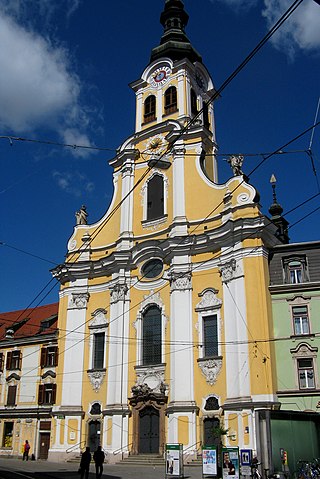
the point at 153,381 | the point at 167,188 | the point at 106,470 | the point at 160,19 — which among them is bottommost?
the point at 106,470

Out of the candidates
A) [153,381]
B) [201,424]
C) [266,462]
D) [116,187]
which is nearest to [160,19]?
[116,187]

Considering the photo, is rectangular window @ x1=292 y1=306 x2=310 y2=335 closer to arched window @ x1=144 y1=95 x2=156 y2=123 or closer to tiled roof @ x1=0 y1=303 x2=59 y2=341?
tiled roof @ x1=0 y1=303 x2=59 y2=341

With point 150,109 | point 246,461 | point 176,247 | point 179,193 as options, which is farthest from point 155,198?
point 246,461

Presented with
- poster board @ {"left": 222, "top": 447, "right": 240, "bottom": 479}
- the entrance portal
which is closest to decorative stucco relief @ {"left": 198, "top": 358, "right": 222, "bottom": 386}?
the entrance portal

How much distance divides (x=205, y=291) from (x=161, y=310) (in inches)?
121

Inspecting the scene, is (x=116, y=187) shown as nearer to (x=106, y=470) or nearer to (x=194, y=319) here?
(x=194, y=319)

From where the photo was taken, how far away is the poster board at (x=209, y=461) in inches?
739

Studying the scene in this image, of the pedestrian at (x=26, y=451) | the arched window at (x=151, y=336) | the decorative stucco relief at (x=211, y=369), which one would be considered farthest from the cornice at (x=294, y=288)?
the pedestrian at (x=26, y=451)

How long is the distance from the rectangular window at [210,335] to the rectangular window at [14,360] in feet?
49.6

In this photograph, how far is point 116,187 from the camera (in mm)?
36625

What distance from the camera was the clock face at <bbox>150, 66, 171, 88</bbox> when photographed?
38000mm

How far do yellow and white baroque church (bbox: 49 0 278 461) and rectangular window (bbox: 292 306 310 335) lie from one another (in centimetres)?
141

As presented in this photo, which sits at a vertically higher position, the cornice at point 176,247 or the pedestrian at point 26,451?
the cornice at point 176,247

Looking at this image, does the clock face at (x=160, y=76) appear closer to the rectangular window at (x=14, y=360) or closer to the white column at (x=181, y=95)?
the white column at (x=181, y=95)
